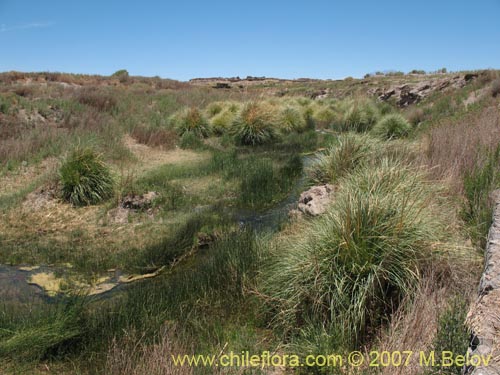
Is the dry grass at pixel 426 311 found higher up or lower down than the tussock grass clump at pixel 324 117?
lower down

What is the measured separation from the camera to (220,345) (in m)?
3.59

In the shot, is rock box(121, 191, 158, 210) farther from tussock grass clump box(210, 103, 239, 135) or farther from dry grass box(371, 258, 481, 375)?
tussock grass clump box(210, 103, 239, 135)

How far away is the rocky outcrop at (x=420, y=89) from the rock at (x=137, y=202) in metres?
18.9

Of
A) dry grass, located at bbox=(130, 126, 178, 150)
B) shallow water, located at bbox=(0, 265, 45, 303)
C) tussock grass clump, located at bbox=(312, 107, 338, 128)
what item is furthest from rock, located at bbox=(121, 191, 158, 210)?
tussock grass clump, located at bbox=(312, 107, 338, 128)

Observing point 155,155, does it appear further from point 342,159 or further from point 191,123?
point 342,159

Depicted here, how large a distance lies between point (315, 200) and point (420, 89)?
1946 centimetres

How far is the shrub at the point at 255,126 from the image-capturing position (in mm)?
13840

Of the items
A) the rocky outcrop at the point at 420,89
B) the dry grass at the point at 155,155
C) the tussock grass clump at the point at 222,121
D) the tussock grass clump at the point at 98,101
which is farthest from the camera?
the rocky outcrop at the point at 420,89

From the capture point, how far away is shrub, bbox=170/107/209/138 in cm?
1466

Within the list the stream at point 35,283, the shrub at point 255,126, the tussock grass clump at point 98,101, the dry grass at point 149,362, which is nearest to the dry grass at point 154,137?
the shrub at point 255,126

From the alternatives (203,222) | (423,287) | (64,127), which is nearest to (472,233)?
(423,287)

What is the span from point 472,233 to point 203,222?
4.21 metres

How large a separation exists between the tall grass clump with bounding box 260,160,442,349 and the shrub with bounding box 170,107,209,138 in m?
11.1

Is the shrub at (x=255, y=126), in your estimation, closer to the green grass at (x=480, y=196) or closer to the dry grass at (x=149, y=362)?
the green grass at (x=480, y=196)
